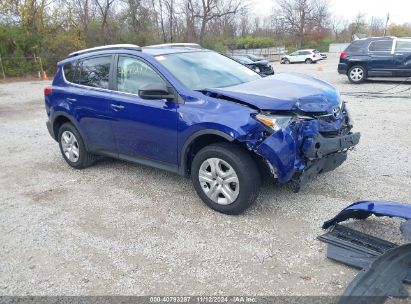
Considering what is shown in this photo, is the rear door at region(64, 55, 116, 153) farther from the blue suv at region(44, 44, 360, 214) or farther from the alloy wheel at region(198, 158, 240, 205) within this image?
the alloy wheel at region(198, 158, 240, 205)

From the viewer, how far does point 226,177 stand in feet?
12.5

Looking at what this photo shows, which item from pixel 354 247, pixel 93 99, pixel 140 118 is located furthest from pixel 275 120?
pixel 93 99

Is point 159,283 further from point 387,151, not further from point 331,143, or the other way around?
point 387,151

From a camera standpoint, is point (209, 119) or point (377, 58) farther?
point (377, 58)

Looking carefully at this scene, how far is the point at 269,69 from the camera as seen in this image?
66.3ft

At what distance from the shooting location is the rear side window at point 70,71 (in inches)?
214

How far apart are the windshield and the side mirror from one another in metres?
0.23

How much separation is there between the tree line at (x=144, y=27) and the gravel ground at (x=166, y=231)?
942 inches

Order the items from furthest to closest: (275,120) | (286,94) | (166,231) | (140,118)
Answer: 1. (140,118)
2. (286,94)
3. (166,231)
4. (275,120)

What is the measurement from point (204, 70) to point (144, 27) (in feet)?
125

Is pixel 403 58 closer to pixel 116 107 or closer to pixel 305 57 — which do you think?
pixel 116 107

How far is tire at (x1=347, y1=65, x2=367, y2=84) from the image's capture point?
44.5ft

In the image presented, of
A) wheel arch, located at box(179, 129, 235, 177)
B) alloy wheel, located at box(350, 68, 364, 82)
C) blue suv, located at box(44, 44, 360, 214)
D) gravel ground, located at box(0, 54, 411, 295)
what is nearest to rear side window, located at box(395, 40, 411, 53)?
alloy wheel, located at box(350, 68, 364, 82)

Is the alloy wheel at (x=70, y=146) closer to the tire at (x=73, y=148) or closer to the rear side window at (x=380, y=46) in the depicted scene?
the tire at (x=73, y=148)
